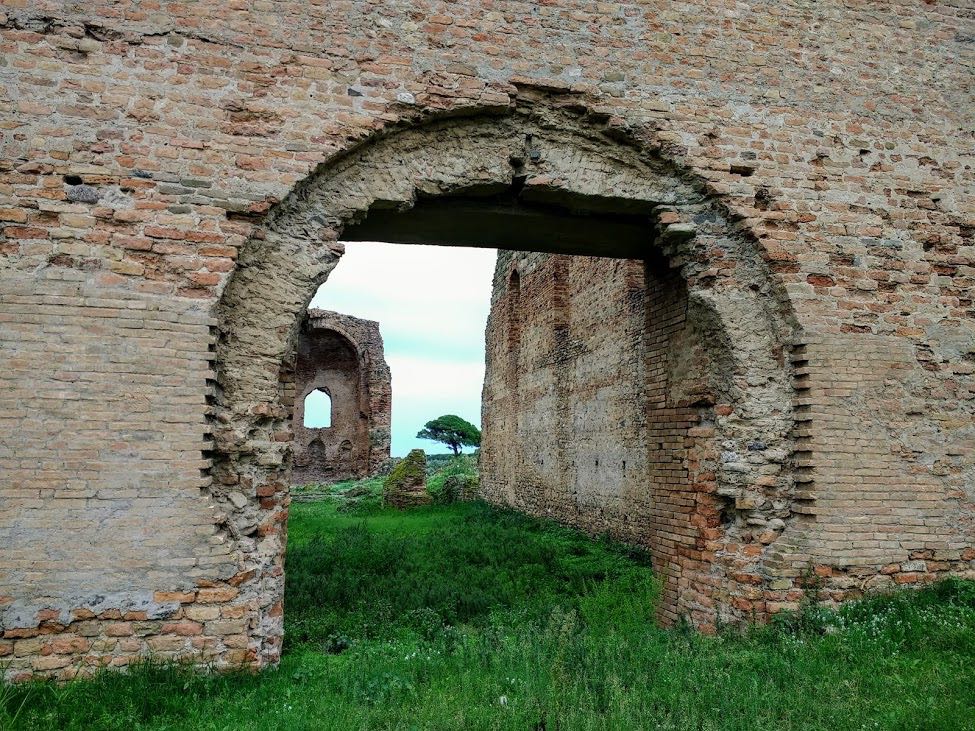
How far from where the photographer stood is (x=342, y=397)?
24016mm

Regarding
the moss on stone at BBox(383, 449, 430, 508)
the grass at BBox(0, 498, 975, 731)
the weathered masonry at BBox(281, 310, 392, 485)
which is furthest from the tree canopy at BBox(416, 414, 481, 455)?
the grass at BBox(0, 498, 975, 731)

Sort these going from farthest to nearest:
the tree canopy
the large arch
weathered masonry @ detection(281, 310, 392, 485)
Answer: the tree canopy → weathered masonry @ detection(281, 310, 392, 485) → the large arch

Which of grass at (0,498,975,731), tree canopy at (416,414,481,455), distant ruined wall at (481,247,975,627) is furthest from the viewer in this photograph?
tree canopy at (416,414,481,455)

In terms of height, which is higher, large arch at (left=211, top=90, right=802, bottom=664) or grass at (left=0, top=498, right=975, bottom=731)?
large arch at (left=211, top=90, right=802, bottom=664)

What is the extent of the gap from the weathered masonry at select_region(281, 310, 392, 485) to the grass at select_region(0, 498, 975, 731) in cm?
1535

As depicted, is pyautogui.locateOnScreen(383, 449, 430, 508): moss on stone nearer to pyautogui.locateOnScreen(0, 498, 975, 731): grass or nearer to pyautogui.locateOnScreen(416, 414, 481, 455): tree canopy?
pyautogui.locateOnScreen(0, 498, 975, 731): grass

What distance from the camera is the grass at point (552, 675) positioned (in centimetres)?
359

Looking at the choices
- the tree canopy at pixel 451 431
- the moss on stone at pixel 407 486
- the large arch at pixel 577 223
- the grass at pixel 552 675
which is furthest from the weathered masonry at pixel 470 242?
the tree canopy at pixel 451 431

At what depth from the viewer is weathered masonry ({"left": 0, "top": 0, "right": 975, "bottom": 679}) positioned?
14.1 feet

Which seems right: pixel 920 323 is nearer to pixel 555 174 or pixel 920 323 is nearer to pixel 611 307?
pixel 555 174

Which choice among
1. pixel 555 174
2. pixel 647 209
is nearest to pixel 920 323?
pixel 647 209

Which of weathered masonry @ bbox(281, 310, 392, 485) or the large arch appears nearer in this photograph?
the large arch

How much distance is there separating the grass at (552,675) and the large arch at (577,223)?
71 centimetres

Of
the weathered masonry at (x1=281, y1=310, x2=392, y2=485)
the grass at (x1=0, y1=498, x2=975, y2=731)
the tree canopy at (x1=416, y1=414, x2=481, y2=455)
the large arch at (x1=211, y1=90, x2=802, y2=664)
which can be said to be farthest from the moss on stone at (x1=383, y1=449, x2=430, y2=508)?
the tree canopy at (x1=416, y1=414, x2=481, y2=455)
